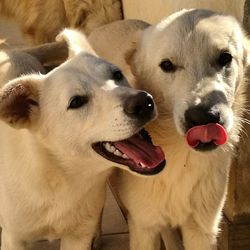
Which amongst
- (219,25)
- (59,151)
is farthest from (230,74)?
(59,151)

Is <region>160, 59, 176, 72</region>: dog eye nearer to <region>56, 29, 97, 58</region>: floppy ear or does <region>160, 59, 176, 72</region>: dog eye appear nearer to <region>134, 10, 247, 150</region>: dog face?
<region>134, 10, 247, 150</region>: dog face

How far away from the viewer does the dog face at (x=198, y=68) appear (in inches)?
95.6

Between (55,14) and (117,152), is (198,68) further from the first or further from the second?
(55,14)

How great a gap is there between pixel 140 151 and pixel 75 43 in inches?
30.2

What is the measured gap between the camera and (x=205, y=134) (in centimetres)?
240

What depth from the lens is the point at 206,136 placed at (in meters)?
2.41

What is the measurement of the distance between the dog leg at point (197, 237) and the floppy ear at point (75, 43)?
96 centimetres

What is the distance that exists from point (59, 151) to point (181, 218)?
688 mm

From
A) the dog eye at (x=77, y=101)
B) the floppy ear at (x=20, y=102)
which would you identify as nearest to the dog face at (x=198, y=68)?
the dog eye at (x=77, y=101)

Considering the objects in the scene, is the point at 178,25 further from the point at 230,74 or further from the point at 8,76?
the point at 8,76

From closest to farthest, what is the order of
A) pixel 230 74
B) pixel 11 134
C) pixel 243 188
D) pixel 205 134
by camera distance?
pixel 205 134
pixel 230 74
pixel 11 134
pixel 243 188

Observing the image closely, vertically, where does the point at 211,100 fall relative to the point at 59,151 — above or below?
above

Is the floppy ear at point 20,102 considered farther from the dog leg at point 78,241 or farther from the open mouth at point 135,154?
the dog leg at point 78,241

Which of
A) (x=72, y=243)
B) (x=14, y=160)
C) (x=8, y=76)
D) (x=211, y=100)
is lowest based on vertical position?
(x=72, y=243)
